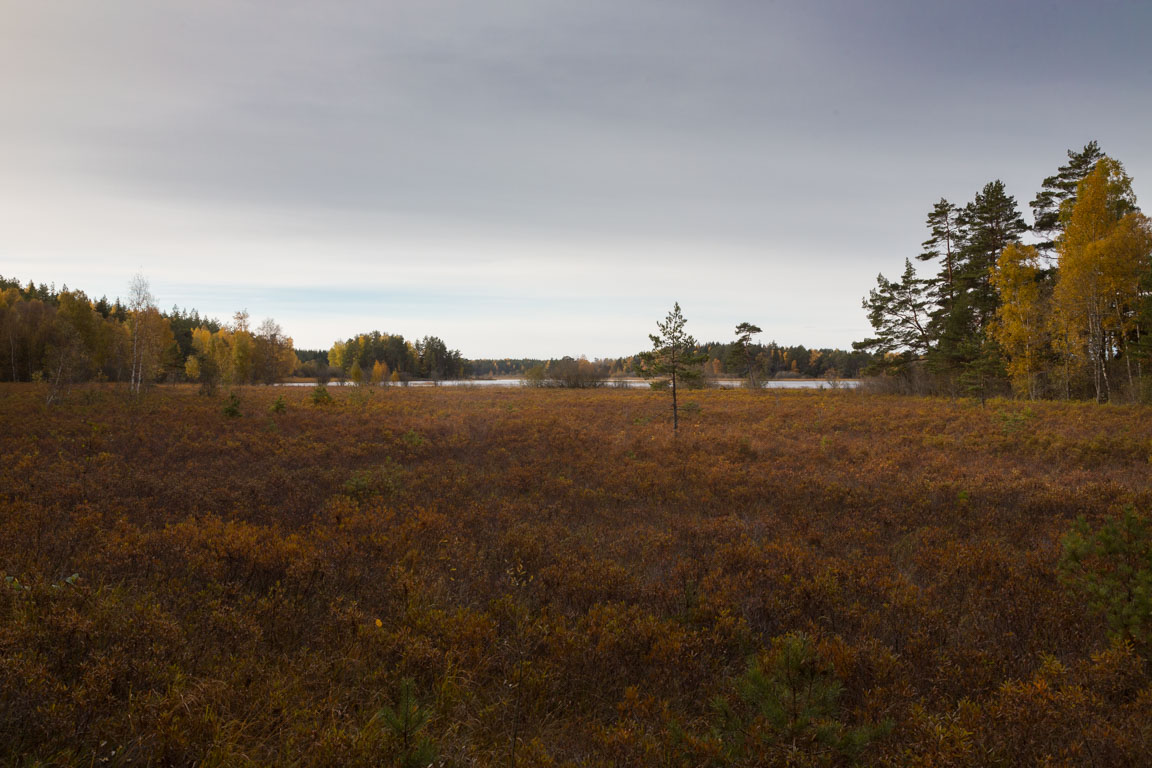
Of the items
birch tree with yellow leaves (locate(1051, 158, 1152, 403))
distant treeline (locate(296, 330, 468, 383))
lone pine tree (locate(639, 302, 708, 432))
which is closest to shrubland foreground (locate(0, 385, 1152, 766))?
lone pine tree (locate(639, 302, 708, 432))

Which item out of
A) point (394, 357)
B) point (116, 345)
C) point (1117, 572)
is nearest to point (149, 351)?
point (116, 345)

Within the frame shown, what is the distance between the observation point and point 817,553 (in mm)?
7781

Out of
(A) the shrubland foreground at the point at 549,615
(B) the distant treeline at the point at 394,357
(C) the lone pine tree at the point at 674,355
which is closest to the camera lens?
(A) the shrubland foreground at the point at 549,615

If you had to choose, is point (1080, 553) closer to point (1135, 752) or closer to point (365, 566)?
point (1135, 752)

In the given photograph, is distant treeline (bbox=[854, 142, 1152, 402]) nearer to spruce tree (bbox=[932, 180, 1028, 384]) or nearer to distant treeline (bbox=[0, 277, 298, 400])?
spruce tree (bbox=[932, 180, 1028, 384])

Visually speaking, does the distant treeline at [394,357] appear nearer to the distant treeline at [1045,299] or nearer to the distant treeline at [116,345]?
the distant treeline at [116,345]

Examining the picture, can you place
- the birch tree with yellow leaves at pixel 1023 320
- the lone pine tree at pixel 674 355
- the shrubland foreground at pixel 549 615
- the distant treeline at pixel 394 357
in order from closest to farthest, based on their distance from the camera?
the shrubland foreground at pixel 549 615 < the lone pine tree at pixel 674 355 < the birch tree with yellow leaves at pixel 1023 320 < the distant treeline at pixel 394 357

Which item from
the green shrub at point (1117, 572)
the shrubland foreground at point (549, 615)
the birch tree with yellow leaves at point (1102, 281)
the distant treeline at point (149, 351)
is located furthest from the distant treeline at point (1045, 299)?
the green shrub at point (1117, 572)

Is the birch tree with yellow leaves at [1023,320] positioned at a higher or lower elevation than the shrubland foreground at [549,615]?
higher

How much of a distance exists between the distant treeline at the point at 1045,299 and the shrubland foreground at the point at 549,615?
16.5 meters

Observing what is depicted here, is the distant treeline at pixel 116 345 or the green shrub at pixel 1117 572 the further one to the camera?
the distant treeline at pixel 116 345

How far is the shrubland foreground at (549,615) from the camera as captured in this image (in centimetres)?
338

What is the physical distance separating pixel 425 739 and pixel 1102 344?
36.6 m

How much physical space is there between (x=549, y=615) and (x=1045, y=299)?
35.6 m
